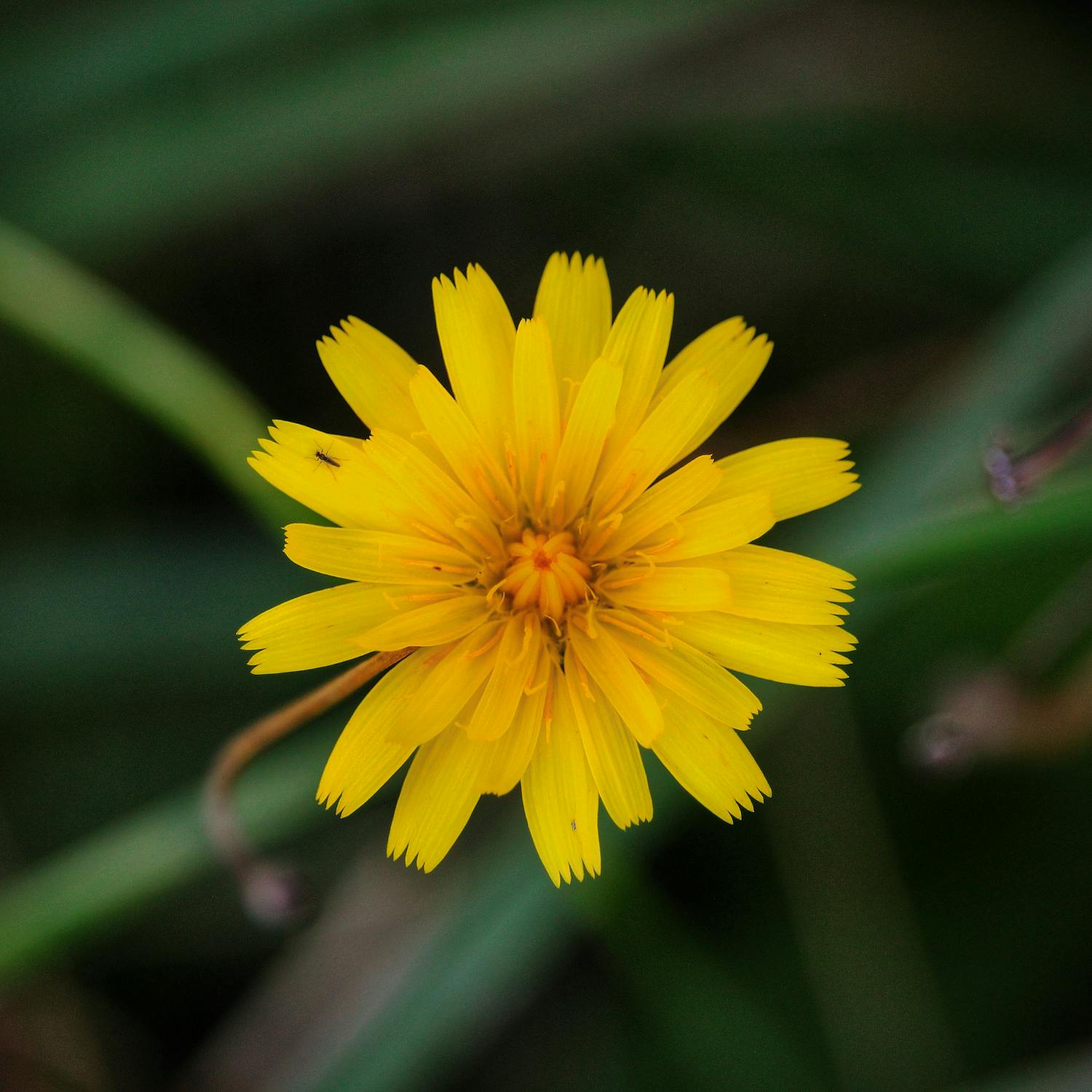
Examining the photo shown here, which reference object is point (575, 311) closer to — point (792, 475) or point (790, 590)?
point (792, 475)

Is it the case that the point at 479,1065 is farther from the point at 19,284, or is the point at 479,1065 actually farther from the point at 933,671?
the point at 19,284

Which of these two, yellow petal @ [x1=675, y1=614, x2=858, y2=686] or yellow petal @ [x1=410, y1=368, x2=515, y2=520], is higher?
yellow petal @ [x1=410, y1=368, x2=515, y2=520]

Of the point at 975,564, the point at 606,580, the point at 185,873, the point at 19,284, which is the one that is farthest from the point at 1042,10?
the point at 185,873

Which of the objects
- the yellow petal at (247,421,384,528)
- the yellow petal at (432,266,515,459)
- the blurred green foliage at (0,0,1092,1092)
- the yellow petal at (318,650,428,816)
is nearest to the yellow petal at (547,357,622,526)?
the yellow petal at (432,266,515,459)

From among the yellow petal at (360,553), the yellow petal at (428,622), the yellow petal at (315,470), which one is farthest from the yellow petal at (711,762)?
the yellow petal at (315,470)

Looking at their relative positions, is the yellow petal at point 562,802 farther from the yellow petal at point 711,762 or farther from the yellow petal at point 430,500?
the yellow petal at point 430,500

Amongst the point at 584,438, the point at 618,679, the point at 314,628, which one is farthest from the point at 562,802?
the point at 584,438

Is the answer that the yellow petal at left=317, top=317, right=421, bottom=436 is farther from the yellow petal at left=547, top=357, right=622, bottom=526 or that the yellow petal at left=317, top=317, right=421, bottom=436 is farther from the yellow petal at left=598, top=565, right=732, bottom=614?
the yellow petal at left=598, top=565, right=732, bottom=614
